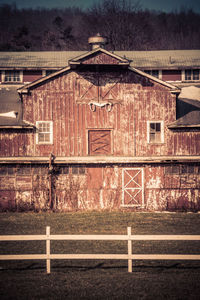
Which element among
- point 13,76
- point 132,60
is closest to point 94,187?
point 13,76

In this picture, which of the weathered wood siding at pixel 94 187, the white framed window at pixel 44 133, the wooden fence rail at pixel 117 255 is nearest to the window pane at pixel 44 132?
the white framed window at pixel 44 133

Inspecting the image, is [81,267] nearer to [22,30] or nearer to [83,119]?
[83,119]

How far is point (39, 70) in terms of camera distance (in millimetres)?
34688

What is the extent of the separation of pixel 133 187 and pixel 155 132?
11.1ft

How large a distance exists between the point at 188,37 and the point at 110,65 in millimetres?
71167

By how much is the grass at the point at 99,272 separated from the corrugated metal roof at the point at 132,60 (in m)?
18.9

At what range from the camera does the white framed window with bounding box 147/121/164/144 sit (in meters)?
24.1

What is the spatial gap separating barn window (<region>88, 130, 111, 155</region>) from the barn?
6cm

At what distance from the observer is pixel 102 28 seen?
71125mm

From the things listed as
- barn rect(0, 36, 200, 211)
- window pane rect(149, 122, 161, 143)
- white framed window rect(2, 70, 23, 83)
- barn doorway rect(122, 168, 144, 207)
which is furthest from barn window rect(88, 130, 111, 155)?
white framed window rect(2, 70, 23, 83)

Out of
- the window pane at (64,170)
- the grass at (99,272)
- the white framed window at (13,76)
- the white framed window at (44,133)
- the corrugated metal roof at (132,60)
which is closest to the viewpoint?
the grass at (99,272)

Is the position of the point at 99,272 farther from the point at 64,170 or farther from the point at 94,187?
the point at 64,170

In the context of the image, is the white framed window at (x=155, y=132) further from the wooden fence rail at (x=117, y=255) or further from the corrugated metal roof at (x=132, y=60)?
the wooden fence rail at (x=117, y=255)

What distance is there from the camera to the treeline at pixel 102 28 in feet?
224
